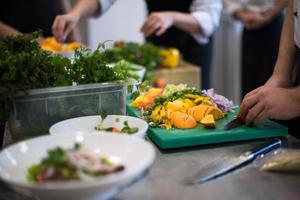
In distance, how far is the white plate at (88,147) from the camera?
21.7 inches

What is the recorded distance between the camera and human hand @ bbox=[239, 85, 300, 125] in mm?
874

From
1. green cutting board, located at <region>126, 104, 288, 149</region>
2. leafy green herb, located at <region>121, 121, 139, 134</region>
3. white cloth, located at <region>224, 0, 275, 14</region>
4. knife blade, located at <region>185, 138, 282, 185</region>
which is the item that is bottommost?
knife blade, located at <region>185, 138, 282, 185</region>

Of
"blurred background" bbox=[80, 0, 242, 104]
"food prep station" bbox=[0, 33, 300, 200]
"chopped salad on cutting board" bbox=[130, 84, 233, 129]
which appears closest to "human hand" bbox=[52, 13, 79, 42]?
"chopped salad on cutting board" bbox=[130, 84, 233, 129]

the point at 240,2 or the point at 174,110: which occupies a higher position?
the point at 240,2

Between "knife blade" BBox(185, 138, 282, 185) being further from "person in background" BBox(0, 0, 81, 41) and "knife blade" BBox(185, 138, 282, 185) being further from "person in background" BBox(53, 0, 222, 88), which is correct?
"person in background" BBox(0, 0, 81, 41)

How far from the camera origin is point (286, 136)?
927 mm

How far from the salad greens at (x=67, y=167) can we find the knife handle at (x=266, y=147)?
319 mm

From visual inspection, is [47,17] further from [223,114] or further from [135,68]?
[223,114]

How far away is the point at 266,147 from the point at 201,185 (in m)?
0.20

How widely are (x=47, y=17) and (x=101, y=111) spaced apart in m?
1.13

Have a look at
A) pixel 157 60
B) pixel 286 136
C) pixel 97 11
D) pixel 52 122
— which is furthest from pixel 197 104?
pixel 97 11

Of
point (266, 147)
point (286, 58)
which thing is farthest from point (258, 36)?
point (266, 147)

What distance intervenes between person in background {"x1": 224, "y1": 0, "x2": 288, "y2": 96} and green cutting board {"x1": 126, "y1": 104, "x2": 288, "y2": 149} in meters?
1.31

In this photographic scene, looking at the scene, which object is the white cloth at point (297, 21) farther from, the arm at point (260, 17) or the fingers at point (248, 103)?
the arm at point (260, 17)
